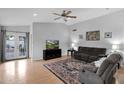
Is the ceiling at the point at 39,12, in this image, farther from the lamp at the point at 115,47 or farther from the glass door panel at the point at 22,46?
the glass door panel at the point at 22,46

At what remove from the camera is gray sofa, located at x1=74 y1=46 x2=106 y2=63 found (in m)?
5.73

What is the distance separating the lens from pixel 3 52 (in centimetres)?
744

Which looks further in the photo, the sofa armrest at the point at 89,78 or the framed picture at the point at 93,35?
the framed picture at the point at 93,35

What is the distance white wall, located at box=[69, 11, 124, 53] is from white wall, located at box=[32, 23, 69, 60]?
1.31 m

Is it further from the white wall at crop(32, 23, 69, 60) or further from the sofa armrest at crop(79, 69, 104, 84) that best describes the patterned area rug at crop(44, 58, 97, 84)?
the white wall at crop(32, 23, 69, 60)

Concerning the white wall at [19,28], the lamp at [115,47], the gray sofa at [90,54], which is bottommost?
the gray sofa at [90,54]

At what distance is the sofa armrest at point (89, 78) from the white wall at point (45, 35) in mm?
4890

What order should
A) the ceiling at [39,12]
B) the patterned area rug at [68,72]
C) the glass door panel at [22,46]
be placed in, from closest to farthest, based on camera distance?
the patterned area rug at [68,72], the ceiling at [39,12], the glass door panel at [22,46]

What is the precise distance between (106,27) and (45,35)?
3558 mm

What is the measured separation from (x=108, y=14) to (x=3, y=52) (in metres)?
5.95

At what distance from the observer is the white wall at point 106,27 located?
5.19m

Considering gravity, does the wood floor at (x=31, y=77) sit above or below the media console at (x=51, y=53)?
below

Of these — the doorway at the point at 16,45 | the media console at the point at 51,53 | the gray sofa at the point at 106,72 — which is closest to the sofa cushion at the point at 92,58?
the media console at the point at 51,53
